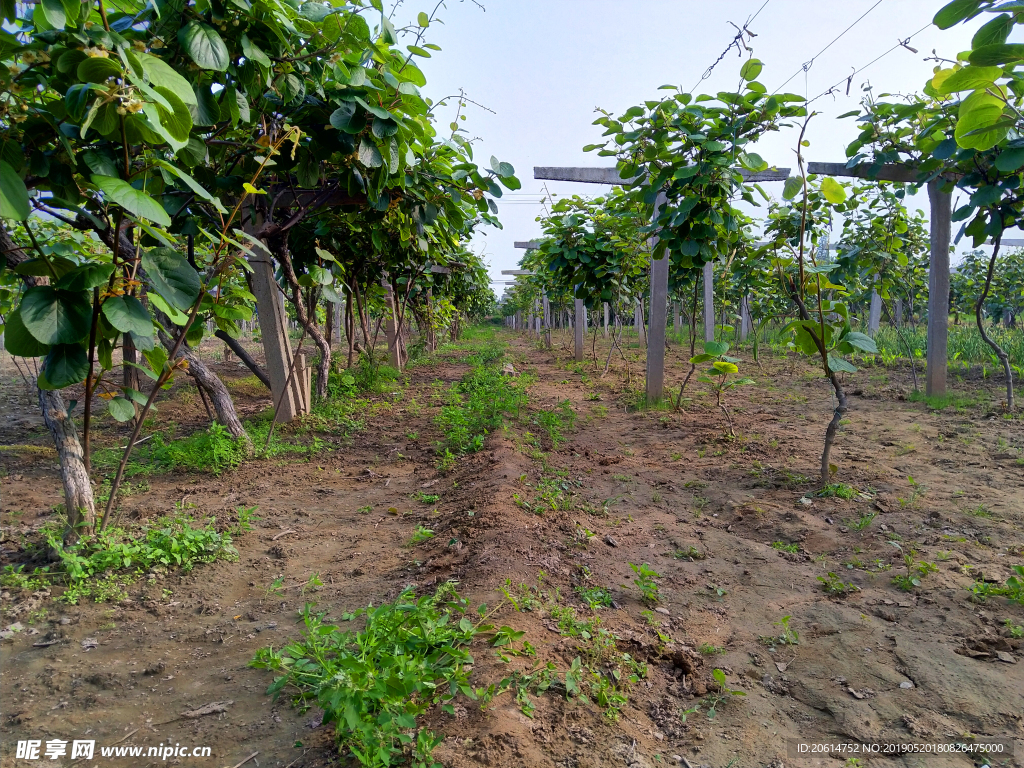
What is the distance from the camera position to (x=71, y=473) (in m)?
2.41

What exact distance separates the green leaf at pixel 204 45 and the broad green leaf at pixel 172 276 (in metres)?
0.65

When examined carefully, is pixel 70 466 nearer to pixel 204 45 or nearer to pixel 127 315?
pixel 127 315

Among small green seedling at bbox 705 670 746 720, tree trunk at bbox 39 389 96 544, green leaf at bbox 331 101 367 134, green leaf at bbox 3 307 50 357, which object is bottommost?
small green seedling at bbox 705 670 746 720

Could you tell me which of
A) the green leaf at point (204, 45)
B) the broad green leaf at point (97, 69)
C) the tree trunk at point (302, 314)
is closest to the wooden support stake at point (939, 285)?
the tree trunk at point (302, 314)

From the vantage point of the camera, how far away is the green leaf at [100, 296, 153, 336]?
164 centimetres

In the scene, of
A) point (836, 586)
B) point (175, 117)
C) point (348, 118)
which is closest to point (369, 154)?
point (348, 118)

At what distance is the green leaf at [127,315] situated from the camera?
164 centimetres

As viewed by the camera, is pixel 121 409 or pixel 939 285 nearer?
pixel 121 409

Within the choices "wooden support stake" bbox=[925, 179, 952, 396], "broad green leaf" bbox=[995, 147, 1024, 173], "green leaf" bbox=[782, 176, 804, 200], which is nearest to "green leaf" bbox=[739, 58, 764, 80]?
"green leaf" bbox=[782, 176, 804, 200]

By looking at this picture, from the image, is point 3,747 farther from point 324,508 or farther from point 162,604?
point 324,508

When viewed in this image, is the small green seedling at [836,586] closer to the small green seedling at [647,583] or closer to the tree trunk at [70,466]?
the small green seedling at [647,583]

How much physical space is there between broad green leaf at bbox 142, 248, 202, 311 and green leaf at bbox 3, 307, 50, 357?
1.15 feet

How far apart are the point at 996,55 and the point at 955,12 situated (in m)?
0.13

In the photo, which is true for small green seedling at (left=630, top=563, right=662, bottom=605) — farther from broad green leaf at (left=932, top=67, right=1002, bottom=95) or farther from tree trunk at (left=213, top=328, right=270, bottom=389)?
tree trunk at (left=213, top=328, right=270, bottom=389)
